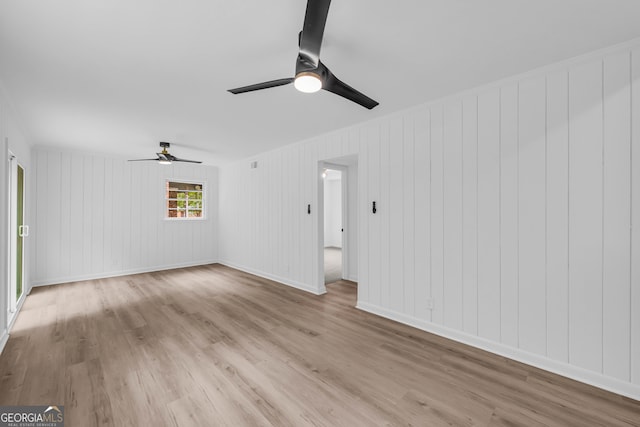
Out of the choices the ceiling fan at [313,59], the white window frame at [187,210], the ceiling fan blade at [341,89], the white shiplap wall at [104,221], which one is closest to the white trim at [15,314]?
the white shiplap wall at [104,221]

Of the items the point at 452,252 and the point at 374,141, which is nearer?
the point at 452,252

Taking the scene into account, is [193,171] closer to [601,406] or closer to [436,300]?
[436,300]

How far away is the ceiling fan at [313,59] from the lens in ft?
A: 4.26

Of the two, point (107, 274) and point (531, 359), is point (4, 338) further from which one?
point (531, 359)

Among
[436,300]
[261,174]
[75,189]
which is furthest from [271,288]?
[75,189]

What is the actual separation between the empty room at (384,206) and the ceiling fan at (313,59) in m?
0.01

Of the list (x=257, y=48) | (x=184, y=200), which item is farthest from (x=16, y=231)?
(x=257, y=48)

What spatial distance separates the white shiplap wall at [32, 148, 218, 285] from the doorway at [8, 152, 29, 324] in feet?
3.55

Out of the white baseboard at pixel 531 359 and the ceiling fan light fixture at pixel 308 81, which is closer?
the ceiling fan light fixture at pixel 308 81

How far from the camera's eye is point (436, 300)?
3.02 m

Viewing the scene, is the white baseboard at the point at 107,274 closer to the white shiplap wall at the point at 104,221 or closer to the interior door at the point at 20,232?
the white shiplap wall at the point at 104,221

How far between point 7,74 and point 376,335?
4292 millimetres

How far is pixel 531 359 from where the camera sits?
2.40 metres

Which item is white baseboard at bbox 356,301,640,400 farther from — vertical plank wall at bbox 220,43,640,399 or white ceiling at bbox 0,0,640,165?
white ceiling at bbox 0,0,640,165
